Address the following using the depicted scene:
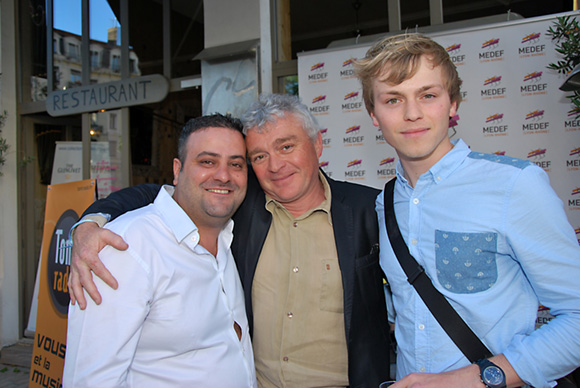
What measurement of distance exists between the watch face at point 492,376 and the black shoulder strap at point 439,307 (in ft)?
0.33

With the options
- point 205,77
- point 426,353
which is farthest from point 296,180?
point 205,77

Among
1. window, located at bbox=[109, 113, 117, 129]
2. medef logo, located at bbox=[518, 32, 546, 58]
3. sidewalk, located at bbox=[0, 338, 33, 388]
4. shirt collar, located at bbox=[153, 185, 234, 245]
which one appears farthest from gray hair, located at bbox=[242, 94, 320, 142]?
sidewalk, located at bbox=[0, 338, 33, 388]

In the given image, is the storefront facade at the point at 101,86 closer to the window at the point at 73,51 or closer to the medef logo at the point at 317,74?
the window at the point at 73,51

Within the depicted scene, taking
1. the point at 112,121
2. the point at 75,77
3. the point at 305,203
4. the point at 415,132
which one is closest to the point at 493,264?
the point at 415,132

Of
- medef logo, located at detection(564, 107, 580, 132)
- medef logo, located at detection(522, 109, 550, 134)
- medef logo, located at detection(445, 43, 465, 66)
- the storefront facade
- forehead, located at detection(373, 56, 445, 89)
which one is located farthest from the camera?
the storefront facade

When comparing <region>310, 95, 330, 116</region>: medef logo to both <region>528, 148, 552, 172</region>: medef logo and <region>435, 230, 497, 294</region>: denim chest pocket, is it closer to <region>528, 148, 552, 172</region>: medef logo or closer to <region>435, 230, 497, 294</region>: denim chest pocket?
<region>528, 148, 552, 172</region>: medef logo

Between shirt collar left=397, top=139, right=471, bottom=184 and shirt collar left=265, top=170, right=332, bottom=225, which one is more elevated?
shirt collar left=397, top=139, right=471, bottom=184

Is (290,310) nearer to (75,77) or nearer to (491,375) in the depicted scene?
(491,375)

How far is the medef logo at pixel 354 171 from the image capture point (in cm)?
395

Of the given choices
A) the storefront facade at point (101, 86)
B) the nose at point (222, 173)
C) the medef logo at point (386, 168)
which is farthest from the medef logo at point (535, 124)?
the nose at point (222, 173)

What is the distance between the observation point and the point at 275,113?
2.01 metres

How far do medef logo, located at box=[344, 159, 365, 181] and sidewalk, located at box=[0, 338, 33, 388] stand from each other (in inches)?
170

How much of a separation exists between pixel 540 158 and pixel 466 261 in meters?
2.57

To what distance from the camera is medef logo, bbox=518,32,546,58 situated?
325 cm
